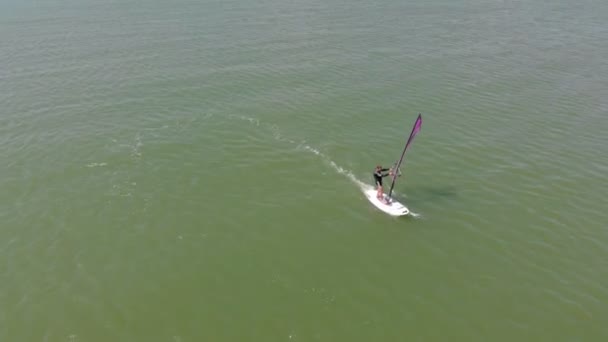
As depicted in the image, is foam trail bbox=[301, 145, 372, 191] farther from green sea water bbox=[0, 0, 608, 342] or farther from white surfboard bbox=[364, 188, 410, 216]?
white surfboard bbox=[364, 188, 410, 216]

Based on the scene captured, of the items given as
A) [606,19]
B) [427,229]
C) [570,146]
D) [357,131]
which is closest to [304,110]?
[357,131]

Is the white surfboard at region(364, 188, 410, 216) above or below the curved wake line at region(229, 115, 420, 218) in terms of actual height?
below

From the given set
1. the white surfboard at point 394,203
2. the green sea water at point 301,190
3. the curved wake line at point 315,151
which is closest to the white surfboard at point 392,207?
the white surfboard at point 394,203

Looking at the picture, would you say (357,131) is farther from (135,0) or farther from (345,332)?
(135,0)

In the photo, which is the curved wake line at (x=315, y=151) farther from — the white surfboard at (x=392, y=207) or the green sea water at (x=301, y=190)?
the white surfboard at (x=392, y=207)

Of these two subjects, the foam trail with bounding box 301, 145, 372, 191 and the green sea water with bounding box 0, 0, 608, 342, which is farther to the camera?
the foam trail with bounding box 301, 145, 372, 191

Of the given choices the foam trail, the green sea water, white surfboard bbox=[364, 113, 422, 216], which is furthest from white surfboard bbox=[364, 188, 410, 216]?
the foam trail

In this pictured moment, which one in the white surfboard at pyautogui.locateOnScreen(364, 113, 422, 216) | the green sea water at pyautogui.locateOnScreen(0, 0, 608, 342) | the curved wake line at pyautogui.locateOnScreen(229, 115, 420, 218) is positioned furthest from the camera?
the curved wake line at pyautogui.locateOnScreen(229, 115, 420, 218)

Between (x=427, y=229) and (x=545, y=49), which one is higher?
(x=545, y=49)

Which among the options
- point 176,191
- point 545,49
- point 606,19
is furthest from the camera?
point 606,19
